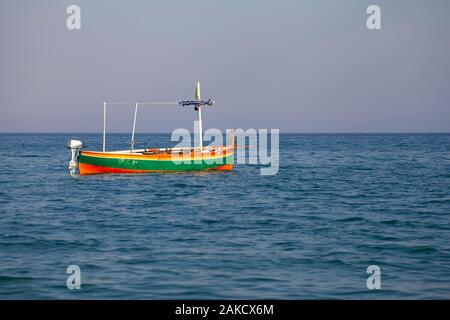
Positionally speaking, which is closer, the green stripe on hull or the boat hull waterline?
the boat hull waterline

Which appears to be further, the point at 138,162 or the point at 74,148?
the point at 74,148

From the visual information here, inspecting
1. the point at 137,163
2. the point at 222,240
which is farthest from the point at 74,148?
the point at 222,240

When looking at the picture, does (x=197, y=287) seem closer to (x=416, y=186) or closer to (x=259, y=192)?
(x=259, y=192)

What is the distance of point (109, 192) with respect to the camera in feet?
124

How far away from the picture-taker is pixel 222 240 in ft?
71.7

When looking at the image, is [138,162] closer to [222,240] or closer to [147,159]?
[147,159]

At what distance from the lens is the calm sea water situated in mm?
15625

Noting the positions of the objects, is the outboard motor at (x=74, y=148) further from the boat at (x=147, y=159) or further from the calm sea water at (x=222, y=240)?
the calm sea water at (x=222, y=240)

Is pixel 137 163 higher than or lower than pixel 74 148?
lower

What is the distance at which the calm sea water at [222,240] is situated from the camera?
1562cm

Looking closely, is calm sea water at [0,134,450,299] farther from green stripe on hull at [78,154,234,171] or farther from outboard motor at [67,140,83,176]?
outboard motor at [67,140,83,176]

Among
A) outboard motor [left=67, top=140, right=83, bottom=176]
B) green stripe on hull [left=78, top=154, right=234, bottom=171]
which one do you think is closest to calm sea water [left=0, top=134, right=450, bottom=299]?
green stripe on hull [left=78, top=154, right=234, bottom=171]

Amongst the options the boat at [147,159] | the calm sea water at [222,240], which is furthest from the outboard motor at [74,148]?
the calm sea water at [222,240]
